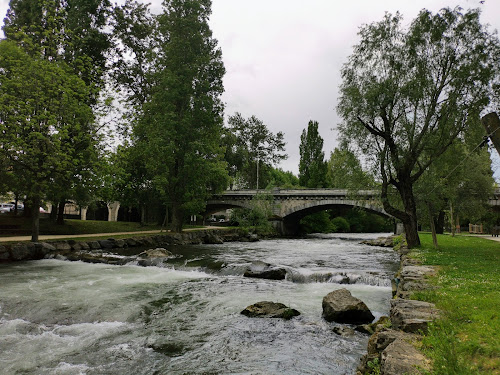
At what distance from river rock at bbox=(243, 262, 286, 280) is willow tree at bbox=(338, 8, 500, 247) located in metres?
7.71

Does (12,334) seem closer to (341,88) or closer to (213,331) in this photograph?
(213,331)

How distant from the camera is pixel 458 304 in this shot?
19.3 ft

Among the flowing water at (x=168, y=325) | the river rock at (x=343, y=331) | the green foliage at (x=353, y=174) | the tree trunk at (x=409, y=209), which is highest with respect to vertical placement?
the green foliage at (x=353, y=174)

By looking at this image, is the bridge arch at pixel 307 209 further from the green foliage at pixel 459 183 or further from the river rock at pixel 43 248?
the river rock at pixel 43 248

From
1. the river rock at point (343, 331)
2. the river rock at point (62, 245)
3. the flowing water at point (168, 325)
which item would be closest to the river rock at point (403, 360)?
the flowing water at point (168, 325)

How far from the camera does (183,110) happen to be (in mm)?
28609

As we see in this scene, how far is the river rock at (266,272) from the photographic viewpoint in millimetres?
13930

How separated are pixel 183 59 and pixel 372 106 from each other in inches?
649

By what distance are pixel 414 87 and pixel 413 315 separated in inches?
566

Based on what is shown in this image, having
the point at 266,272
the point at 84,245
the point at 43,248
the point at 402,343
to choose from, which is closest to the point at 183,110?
the point at 84,245

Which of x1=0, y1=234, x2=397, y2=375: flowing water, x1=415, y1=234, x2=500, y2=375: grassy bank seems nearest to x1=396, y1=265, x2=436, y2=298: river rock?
x1=415, y1=234, x2=500, y2=375: grassy bank

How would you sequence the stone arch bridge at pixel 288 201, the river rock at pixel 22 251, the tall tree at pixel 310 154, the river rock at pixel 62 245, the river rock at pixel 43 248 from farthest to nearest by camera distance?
the tall tree at pixel 310 154
the stone arch bridge at pixel 288 201
the river rock at pixel 62 245
the river rock at pixel 43 248
the river rock at pixel 22 251

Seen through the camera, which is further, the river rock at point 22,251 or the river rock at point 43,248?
the river rock at point 43,248

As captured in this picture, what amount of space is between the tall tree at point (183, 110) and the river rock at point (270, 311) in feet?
62.9
